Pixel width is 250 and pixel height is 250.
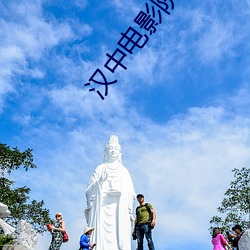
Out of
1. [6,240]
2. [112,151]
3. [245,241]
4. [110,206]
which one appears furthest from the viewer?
[112,151]

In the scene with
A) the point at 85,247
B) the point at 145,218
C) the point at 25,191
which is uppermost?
the point at 25,191

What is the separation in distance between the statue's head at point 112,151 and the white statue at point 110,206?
281 mm

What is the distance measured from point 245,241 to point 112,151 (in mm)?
6042

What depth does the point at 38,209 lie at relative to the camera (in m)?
21.0

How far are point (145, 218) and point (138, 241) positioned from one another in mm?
577

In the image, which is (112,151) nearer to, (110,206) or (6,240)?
(110,206)

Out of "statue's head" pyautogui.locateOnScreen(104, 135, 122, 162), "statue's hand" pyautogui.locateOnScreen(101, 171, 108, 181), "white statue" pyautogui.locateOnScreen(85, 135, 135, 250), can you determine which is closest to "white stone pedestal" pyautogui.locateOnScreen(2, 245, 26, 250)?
"white statue" pyautogui.locateOnScreen(85, 135, 135, 250)

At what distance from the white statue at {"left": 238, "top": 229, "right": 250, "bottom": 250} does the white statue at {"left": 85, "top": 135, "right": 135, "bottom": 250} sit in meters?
4.56

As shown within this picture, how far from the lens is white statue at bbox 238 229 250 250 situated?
9.24m

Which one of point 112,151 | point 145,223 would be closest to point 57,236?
point 145,223

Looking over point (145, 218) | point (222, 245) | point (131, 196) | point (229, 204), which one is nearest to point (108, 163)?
point (131, 196)

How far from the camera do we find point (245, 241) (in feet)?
30.5

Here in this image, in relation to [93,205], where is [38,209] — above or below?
above

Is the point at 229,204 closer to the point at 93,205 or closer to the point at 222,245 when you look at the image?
the point at 93,205
